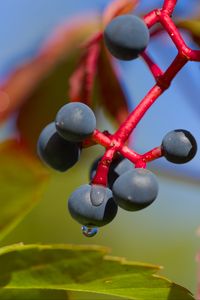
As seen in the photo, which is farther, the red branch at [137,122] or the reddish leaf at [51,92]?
the reddish leaf at [51,92]

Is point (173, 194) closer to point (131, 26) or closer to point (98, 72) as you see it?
point (98, 72)

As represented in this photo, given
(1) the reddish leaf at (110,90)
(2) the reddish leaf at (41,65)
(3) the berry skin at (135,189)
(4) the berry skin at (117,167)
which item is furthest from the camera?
(2) the reddish leaf at (41,65)

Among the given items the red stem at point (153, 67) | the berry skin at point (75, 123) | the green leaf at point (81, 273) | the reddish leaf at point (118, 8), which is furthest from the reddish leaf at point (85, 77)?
the green leaf at point (81, 273)

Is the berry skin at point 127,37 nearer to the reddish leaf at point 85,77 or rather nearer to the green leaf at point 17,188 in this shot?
the green leaf at point 17,188

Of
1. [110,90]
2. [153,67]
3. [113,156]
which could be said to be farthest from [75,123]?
[110,90]

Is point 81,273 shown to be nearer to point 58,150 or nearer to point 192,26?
point 58,150

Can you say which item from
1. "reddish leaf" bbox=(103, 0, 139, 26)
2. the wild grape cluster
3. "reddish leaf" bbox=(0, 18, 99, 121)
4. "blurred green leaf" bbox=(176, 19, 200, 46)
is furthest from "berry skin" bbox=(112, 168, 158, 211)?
"reddish leaf" bbox=(0, 18, 99, 121)

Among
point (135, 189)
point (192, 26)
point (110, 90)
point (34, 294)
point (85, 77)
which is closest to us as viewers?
point (135, 189)
